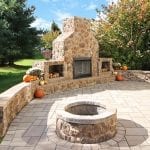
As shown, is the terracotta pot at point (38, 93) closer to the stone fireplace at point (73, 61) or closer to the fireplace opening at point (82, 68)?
the stone fireplace at point (73, 61)

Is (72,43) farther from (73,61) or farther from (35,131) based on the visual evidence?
(35,131)

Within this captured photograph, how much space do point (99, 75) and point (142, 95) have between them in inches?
102

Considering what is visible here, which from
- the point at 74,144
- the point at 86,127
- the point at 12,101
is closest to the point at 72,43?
the point at 12,101

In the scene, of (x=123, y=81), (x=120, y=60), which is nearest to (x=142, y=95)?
(x=123, y=81)

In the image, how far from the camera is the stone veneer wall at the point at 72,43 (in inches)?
397

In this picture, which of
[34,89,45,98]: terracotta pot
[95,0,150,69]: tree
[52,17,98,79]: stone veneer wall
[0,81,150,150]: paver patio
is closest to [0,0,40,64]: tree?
[95,0,150,69]: tree

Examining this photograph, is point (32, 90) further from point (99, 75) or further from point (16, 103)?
point (99, 75)

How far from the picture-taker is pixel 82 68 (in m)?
10.9

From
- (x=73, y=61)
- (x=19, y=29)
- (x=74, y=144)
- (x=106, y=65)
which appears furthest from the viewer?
(x=19, y=29)

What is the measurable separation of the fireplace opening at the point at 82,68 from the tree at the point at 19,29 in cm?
562

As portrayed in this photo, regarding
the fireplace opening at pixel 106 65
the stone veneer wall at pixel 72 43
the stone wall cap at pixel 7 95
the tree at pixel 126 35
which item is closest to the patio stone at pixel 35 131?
the stone wall cap at pixel 7 95

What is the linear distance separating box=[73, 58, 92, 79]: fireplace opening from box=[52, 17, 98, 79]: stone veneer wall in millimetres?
179

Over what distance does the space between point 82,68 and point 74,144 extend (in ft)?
20.3

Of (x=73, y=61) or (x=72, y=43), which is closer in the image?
(x=72, y=43)
